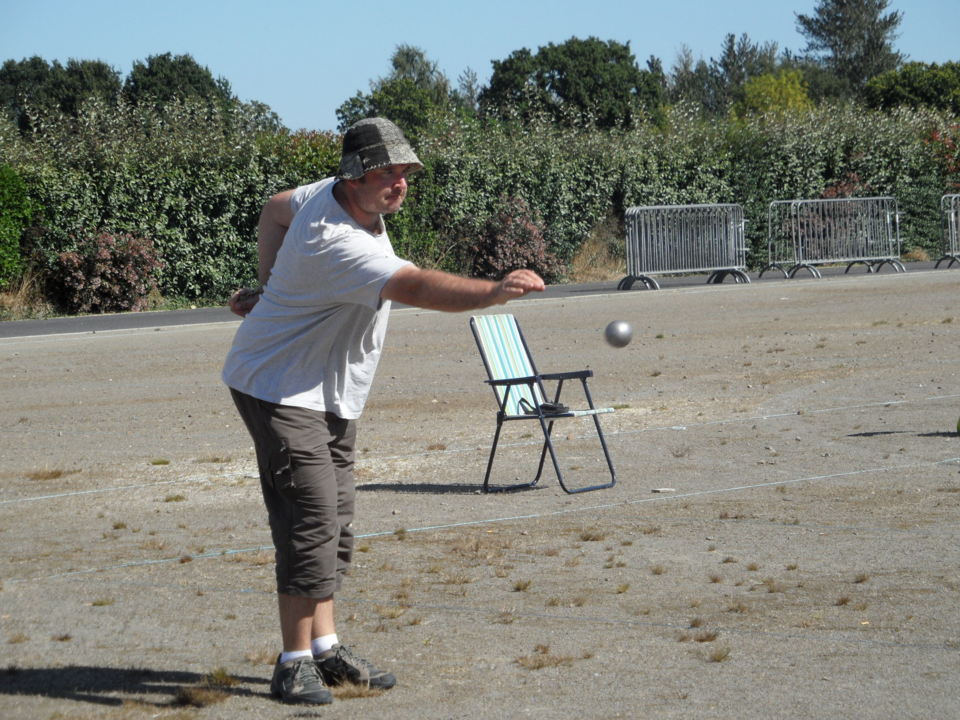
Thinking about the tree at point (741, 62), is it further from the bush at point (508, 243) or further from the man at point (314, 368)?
the man at point (314, 368)

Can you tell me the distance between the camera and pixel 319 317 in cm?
421

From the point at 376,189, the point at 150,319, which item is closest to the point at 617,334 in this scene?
the point at 376,189

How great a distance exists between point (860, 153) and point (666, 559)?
33.1 m

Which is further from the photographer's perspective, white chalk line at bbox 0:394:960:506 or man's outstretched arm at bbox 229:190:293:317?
white chalk line at bbox 0:394:960:506

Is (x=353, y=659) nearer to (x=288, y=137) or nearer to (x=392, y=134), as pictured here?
(x=392, y=134)

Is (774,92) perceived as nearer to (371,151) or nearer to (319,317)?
(371,151)

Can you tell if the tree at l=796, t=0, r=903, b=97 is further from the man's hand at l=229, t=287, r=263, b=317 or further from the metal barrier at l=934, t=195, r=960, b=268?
the man's hand at l=229, t=287, r=263, b=317

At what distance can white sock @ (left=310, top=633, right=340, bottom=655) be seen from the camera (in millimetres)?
4422

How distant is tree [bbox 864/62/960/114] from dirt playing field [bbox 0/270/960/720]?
8323 cm

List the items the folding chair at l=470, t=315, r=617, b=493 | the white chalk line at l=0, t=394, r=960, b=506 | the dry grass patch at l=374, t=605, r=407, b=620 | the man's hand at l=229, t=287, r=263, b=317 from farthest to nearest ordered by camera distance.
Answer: the white chalk line at l=0, t=394, r=960, b=506 < the folding chair at l=470, t=315, r=617, b=493 < the dry grass patch at l=374, t=605, r=407, b=620 < the man's hand at l=229, t=287, r=263, b=317

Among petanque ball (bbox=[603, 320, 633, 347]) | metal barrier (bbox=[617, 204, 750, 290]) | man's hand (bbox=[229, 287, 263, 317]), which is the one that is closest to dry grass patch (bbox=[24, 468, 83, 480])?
petanque ball (bbox=[603, 320, 633, 347])

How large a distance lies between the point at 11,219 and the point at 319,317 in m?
22.5

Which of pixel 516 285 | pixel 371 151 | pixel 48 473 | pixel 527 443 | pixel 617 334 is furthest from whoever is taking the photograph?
pixel 527 443

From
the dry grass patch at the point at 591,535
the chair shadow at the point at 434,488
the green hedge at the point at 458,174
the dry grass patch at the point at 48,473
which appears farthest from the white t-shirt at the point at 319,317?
the green hedge at the point at 458,174
